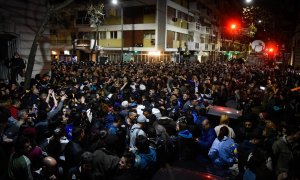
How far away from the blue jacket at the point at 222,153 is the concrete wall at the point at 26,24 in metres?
12.0

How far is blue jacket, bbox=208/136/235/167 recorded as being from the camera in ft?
18.5

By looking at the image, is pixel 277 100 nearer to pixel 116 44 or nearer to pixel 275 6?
pixel 275 6

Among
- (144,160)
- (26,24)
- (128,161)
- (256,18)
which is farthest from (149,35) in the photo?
(128,161)

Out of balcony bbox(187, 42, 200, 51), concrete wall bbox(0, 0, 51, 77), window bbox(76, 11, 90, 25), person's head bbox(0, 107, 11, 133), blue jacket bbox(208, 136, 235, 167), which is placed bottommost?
blue jacket bbox(208, 136, 235, 167)

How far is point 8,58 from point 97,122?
9.41 meters

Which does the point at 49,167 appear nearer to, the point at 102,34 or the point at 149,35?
the point at 149,35

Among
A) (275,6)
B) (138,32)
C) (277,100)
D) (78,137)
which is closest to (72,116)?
(78,137)

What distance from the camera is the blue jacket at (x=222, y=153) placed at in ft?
18.5

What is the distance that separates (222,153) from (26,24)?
42.5ft

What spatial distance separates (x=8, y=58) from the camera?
45.2 feet

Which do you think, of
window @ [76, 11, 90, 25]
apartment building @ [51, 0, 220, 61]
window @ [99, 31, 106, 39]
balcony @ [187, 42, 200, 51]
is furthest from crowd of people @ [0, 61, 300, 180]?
balcony @ [187, 42, 200, 51]

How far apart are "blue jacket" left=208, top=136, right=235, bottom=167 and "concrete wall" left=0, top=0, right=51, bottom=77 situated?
11987 mm

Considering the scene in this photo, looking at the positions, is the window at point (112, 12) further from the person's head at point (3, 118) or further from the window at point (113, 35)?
the person's head at point (3, 118)

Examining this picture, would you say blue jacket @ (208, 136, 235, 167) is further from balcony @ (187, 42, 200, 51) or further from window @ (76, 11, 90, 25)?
window @ (76, 11, 90, 25)
